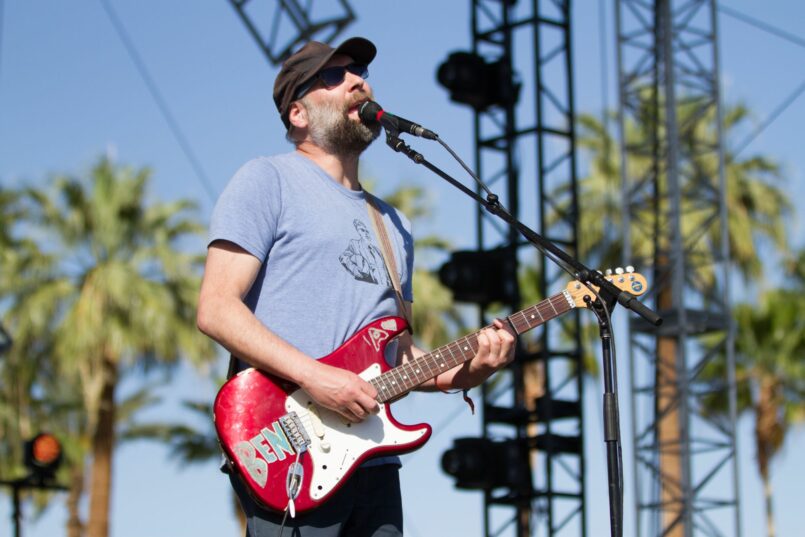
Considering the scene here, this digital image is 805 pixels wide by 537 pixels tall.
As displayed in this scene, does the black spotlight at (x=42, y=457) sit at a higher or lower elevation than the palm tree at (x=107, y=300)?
lower

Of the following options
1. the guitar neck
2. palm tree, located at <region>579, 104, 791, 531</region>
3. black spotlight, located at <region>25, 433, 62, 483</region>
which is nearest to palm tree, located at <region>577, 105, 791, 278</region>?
palm tree, located at <region>579, 104, 791, 531</region>

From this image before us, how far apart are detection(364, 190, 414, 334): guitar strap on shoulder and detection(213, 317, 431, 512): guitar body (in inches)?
10.8

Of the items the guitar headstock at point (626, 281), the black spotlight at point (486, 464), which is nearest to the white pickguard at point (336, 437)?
the guitar headstock at point (626, 281)

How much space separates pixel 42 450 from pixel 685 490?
18.8 feet

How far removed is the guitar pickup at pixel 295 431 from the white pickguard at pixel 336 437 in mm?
12

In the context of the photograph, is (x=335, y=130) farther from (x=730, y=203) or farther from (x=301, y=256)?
(x=730, y=203)

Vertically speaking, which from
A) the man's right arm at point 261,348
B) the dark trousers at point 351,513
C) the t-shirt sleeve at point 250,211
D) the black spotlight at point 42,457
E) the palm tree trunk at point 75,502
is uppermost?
the palm tree trunk at point 75,502

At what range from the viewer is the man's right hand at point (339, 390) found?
10.9ft

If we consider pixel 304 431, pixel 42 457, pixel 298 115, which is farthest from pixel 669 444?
pixel 304 431

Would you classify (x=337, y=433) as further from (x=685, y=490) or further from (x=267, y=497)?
(x=685, y=490)

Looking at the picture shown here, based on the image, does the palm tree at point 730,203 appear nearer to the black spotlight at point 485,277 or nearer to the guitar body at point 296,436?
the black spotlight at point 485,277

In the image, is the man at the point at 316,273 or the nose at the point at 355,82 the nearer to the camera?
the man at the point at 316,273

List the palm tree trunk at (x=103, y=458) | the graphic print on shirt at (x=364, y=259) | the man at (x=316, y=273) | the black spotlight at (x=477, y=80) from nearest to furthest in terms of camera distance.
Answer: the man at (x=316, y=273) < the graphic print on shirt at (x=364, y=259) < the black spotlight at (x=477, y=80) < the palm tree trunk at (x=103, y=458)

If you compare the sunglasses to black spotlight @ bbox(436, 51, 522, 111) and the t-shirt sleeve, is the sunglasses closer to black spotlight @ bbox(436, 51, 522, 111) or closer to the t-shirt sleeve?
the t-shirt sleeve
